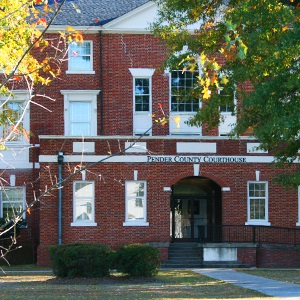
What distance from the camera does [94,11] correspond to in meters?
34.9

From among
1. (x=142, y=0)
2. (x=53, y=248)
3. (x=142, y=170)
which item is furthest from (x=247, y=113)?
(x=142, y=0)

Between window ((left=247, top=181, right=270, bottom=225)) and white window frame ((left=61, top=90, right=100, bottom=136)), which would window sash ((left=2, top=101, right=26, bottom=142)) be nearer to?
white window frame ((left=61, top=90, right=100, bottom=136))

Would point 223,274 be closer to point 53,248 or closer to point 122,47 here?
point 53,248

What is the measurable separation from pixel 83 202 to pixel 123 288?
10816 mm

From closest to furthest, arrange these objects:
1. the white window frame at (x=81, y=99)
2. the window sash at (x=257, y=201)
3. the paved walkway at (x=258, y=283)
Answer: the paved walkway at (x=258, y=283)
the window sash at (x=257, y=201)
the white window frame at (x=81, y=99)

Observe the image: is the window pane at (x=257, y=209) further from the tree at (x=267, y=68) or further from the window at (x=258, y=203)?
the tree at (x=267, y=68)

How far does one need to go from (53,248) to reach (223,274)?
6069 mm

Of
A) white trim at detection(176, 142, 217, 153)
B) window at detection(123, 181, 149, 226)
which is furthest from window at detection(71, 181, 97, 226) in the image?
white trim at detection(176, 142, 217, 153)

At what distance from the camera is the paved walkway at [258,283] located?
19.4m

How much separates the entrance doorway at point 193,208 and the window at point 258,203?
1856mm

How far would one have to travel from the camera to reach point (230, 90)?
2250cm

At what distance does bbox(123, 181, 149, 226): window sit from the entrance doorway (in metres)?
2.50

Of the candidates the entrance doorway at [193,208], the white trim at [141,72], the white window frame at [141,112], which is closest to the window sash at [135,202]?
the entrance doorway at [193,208]

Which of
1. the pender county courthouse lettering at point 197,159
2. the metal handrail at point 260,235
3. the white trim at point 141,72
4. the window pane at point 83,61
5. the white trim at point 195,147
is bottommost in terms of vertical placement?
the metal handrail at point 260,235
